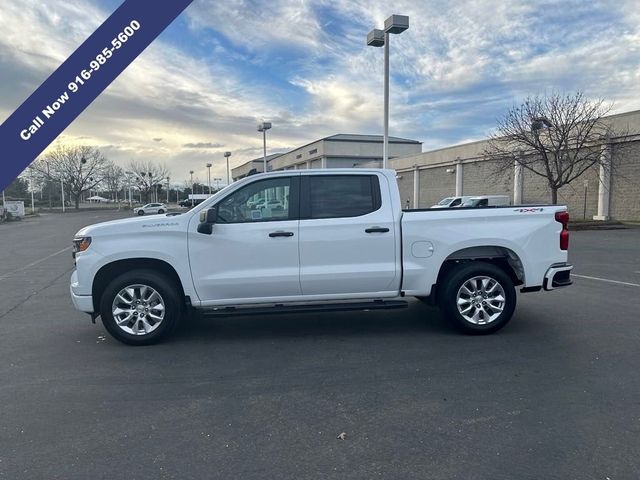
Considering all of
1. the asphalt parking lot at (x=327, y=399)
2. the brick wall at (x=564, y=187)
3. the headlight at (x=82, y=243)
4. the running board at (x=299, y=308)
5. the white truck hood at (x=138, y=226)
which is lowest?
the asphalt parking lot at (x=327, y=399)

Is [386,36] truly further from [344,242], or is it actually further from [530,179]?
[530,179]

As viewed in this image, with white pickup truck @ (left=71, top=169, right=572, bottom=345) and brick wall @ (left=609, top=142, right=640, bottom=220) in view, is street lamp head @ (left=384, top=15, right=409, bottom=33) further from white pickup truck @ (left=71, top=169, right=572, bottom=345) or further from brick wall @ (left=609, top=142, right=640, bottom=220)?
brick wall @ (left=609, top=142, right=640, bottom=220)

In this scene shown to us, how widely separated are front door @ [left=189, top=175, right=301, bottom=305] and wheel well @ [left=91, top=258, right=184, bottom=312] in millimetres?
308

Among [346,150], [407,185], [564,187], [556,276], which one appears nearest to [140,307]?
[556,276]

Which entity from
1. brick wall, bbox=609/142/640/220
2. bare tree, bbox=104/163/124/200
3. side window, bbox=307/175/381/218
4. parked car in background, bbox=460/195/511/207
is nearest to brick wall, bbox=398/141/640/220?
brick wall, bbox=609/142/640/220

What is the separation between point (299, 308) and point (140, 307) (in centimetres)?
183

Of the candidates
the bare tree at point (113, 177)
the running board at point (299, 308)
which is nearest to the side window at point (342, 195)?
the running board at point (299, 308)

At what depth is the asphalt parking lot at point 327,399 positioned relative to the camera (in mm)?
3109

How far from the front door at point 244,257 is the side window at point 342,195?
0.38m

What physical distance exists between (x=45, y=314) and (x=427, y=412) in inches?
240

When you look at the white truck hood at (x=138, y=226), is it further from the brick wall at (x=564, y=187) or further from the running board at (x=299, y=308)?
the brick wall at (x=564, y=187)

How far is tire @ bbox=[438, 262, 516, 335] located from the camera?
5.72 m

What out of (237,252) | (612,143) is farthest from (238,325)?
(612,143)

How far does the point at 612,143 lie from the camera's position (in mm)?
27031
